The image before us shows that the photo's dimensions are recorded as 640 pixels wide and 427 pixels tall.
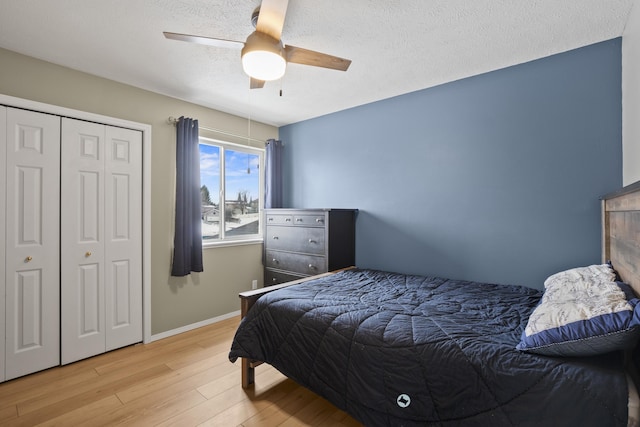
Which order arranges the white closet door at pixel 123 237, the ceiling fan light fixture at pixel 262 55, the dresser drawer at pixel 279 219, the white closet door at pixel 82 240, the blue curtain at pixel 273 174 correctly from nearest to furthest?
the ceiling fan light fixture at pixel 262 55 < the white closet door at pixel 82 240 < the white closet door at pixel 123 237 < the dresser drawer at pixel 279 219 < the blue curtain at pixel 273 174

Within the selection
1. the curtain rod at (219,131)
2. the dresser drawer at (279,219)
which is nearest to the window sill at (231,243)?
the dresser drawer at (279,219)

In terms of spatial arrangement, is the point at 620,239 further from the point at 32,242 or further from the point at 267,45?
the point at 32,242

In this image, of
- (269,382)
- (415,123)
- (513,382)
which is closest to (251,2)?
(415,123)

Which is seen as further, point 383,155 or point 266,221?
point 266,221

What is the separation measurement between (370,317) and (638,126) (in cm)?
192

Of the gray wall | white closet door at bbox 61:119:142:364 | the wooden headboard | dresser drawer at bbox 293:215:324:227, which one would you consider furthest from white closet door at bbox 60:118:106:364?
the gray wall

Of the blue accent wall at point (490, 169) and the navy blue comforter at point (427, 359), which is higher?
the blue accent wall at point (490, 169)

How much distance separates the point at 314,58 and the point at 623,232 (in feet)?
6.80

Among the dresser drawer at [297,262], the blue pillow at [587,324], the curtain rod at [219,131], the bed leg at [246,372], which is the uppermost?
the curtain rod at [219,131]

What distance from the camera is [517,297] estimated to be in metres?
2.24

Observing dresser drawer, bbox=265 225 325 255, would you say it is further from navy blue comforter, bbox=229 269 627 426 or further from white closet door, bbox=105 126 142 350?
white closet door, bbox=105 126 142 350

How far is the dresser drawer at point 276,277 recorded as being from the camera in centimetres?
373

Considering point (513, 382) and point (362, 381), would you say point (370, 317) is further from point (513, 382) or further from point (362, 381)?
point (513, 382)

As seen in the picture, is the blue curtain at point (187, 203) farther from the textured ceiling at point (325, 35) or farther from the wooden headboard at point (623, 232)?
the wooden headboard at point (623, 232)
